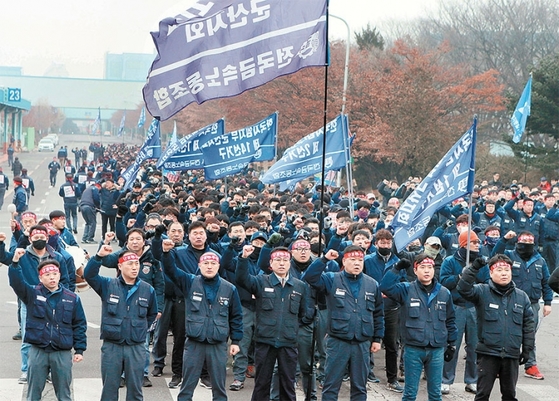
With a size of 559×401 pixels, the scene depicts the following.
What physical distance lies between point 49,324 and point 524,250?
5817 millimetres

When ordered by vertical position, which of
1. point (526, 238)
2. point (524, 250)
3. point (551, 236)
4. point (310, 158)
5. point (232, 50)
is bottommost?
point (524, 250)

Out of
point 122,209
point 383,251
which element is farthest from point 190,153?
point 383,251

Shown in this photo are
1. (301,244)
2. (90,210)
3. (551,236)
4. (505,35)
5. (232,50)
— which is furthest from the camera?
(505,35)

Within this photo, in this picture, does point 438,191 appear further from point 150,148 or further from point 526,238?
point 150,148

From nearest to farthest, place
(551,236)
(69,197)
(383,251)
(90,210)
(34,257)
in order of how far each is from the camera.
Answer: (34,257) → (383,251) → (551,236) → (90,210) → (69,197)

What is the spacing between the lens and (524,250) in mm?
11336

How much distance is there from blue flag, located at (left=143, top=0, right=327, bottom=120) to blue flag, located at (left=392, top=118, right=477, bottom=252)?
236 cm

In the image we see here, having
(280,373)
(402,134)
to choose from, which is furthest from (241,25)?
(402,134)

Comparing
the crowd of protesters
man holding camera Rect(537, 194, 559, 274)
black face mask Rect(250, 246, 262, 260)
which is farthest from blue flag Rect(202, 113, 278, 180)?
black face mask Rect(250, 246, 262, 260)

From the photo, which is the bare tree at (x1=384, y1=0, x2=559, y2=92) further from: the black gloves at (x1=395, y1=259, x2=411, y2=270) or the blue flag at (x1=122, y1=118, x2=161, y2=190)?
the black gloves at (x1=395, y1=259, x2=411, y2=270)

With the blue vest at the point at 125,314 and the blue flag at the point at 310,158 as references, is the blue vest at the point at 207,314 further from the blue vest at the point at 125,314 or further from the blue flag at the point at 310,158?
the blue flag at the point at 310,158

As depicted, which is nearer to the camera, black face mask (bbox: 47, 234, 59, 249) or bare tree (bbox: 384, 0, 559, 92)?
black face mask (bbox: 47, 234, 59, 249)

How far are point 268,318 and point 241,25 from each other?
2.92 metres

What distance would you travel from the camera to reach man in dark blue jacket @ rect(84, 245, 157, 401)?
8.51m
